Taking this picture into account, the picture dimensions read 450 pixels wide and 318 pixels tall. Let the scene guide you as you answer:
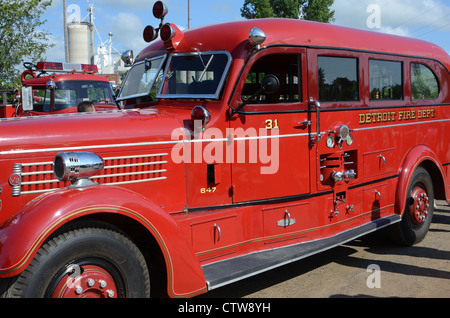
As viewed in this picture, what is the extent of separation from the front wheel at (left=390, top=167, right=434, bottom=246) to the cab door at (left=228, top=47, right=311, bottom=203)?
1839 mm

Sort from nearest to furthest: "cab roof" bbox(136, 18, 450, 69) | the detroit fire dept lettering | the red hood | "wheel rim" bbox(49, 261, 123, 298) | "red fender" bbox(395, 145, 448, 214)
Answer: "wheel rim" bbox(49, 261, 123, 298)
the red hood
"cab roof" bbox(136, 18, 450, 69)
the detroit fire dept lettering
"red fender" bbox(395, 145, 448, 214)

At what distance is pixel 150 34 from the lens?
4.39m

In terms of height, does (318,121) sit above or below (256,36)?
below

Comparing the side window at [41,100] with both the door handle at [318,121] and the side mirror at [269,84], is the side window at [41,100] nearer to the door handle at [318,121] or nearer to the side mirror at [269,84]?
the door handle at [318,121]

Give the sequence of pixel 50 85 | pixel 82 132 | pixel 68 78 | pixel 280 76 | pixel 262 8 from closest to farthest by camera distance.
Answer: pixel 82 132, pixel 280 76, pixel 50 85, pixel 68 78, pixel 262 8

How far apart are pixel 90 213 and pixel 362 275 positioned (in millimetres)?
2878

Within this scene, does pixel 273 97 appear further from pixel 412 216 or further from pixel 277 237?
pixel 412 216

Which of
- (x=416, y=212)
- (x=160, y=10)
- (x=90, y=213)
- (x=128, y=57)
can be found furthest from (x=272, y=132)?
(x=416, y=212)

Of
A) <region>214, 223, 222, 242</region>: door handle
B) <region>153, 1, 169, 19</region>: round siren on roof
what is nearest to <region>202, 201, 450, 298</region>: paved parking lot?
<region>214, 223, 222, 242</region>: door handle

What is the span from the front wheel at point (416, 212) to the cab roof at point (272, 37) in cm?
165

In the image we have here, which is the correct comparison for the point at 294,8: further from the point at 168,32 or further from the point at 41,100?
the point at 168,32

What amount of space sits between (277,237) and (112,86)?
7960mm

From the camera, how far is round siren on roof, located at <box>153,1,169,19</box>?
4.15 m

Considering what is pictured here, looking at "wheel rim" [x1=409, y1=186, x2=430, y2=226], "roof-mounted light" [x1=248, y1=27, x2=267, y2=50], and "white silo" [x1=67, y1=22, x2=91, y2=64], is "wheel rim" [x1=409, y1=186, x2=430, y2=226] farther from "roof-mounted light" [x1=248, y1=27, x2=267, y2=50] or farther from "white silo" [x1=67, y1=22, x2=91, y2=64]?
"white silo" [x1=67, y1=22, x2=91, y2=64]
